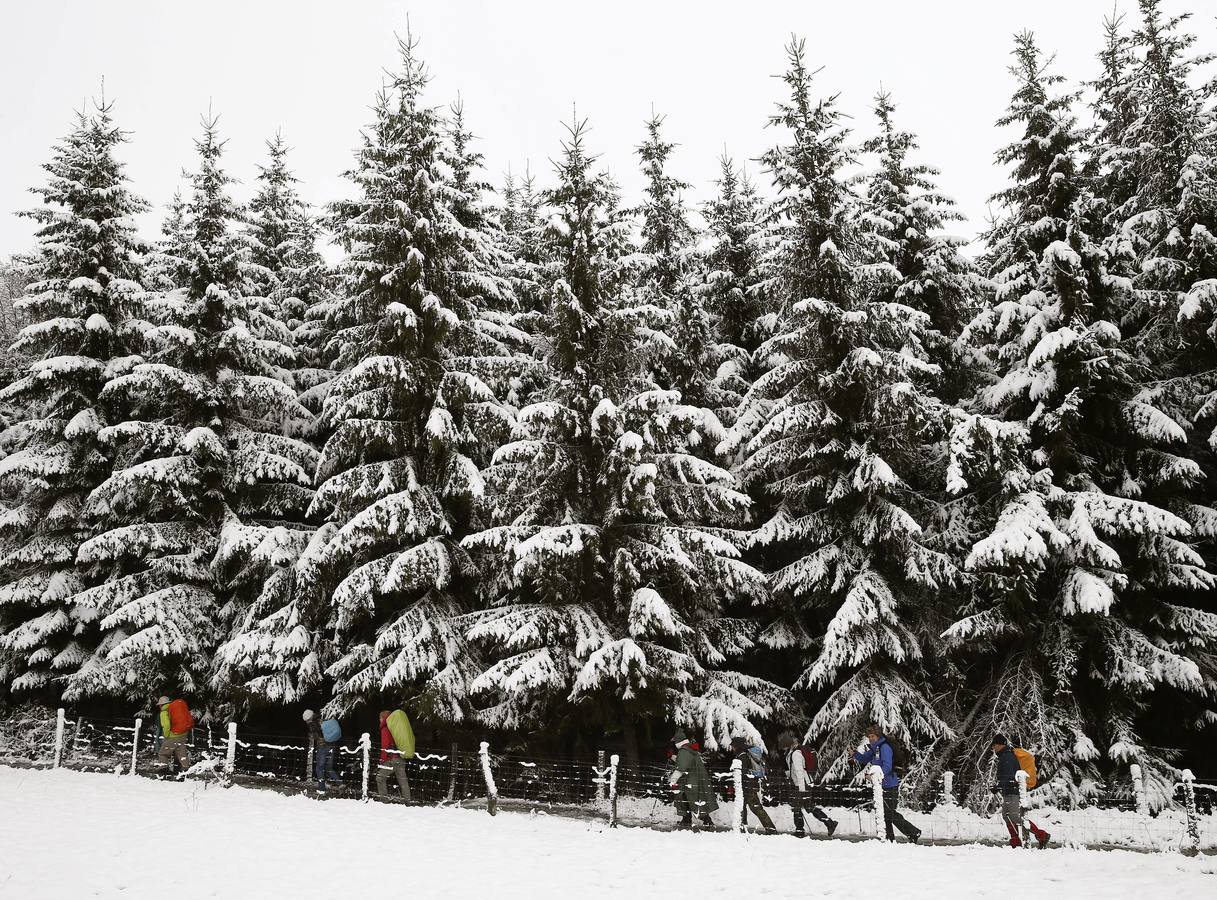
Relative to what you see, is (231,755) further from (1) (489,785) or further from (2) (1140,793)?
(2) (1140,793)

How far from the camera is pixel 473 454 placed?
18.7 meters

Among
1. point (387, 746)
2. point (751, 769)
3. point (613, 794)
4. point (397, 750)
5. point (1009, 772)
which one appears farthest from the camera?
point (387, 746)

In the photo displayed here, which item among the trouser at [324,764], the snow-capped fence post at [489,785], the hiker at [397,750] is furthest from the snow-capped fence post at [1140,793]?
the trouser at [324,764]

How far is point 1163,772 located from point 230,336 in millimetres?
20427

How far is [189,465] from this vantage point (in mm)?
19141

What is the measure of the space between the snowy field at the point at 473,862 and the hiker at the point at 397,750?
5.08 feet

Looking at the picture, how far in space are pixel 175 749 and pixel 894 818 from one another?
46.0 feet

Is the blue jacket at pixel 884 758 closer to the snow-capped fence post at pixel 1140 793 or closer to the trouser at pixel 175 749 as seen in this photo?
the snow-capped fence post at pixel 1140 793

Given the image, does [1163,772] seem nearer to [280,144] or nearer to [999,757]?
[999,757]

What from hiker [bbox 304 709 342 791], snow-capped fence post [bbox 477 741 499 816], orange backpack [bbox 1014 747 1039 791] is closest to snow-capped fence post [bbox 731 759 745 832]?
orange backpack [bbox 1014 747 1039 791]

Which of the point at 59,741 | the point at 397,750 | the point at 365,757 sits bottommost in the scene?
the point at 365,757

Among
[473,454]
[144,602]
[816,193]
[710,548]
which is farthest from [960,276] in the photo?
[144,602]

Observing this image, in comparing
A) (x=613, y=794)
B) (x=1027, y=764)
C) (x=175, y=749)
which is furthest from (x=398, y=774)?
(x=1027, y=764)

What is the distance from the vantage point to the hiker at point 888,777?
12398mm
